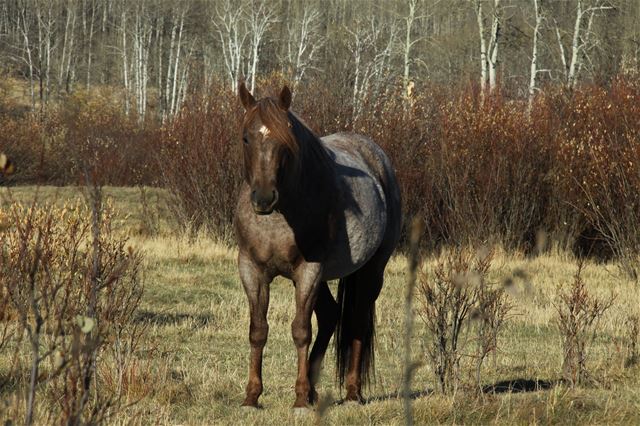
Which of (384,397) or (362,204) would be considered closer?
(362,204)

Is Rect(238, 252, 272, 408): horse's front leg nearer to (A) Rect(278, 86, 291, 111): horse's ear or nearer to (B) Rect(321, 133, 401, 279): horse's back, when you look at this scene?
(B) Rect(321, 133, 401, 279): horse's back

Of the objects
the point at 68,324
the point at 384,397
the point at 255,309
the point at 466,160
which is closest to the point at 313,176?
the point at 255,309

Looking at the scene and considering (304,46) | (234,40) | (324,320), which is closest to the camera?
(324,320)

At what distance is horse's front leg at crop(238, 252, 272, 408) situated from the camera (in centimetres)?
602

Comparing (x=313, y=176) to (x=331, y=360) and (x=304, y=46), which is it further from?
(x=304, y=46)

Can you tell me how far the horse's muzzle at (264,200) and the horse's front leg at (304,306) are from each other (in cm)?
70

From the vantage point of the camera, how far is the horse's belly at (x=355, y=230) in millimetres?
6293

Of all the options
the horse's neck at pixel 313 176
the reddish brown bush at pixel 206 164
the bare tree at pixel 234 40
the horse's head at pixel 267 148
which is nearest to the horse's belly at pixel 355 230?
the horse's neck at pixel 313 176

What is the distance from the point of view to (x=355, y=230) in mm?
6410

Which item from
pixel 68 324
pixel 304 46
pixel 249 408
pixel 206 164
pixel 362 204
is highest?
pixel 304 46

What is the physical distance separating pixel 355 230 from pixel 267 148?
1.07 metres

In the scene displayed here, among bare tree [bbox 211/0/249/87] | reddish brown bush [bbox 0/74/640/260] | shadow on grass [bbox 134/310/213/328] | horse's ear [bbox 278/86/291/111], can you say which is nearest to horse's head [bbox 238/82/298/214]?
horse's ear [bbox 278/86/291/111]

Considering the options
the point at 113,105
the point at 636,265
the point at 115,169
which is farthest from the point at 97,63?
the point at 636,265

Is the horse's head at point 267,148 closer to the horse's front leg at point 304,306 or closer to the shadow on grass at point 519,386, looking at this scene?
the horse's front leg at point 304,306
